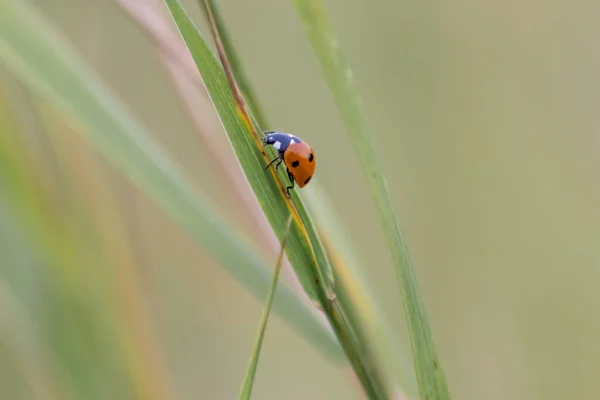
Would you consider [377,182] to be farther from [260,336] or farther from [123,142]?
[123,142]

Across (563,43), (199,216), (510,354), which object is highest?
(563,43)

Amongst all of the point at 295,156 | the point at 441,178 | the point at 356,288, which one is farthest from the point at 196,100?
the point at 441,178

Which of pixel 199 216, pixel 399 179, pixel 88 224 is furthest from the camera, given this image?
pixel 399 179

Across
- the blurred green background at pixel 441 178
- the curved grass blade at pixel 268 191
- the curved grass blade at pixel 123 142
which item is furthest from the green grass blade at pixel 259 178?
the blurred green background at pixel 441 178

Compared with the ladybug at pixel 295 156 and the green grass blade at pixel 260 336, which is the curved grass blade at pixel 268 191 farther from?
the ladybug at pixel 295 156

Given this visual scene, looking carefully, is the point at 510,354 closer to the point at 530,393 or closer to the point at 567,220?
the point at 530,393

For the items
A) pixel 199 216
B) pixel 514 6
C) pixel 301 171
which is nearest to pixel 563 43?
pixel 514 6
